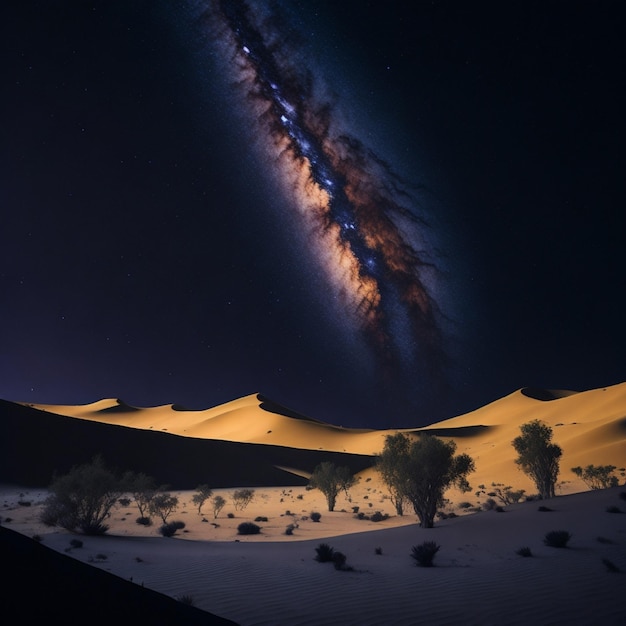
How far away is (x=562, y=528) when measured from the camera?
13.6m

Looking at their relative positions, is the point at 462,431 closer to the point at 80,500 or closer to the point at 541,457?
the point at 541,457

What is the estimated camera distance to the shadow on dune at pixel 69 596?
296 cm

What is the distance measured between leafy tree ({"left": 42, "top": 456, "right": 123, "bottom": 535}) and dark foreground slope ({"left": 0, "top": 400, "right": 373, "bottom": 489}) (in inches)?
1067

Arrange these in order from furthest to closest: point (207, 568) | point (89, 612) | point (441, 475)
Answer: point (441, 475)
point (207, 568)
point (89, 612)

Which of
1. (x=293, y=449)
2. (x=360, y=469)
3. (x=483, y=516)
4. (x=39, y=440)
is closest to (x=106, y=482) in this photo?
(x=483, y=516)

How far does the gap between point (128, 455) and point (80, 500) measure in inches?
1400

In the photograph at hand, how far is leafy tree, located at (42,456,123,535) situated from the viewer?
17094 millimetres

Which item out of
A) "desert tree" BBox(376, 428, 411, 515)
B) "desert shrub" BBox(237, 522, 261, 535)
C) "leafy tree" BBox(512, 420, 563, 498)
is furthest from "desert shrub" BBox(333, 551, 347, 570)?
"leafy tree" BBox(512, 420, 563, 498)

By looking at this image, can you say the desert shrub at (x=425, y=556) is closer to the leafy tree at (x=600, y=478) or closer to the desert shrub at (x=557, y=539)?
the desert shrub at (x=557, y=539)

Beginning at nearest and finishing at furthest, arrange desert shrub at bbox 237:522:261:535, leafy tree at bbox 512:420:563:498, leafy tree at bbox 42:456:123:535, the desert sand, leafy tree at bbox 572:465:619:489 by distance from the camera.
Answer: the desert sand
leafy tree at bbox 42:456:123:535
desert shrub at bbox 237:522:261:535
leafy tree at bbox 512:420:563:498
leafy tree at bbox 572:465:619:489

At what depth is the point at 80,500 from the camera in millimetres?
17391

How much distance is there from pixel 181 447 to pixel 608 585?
179ft

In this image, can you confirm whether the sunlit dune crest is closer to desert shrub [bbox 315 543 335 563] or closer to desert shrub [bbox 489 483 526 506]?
desert shrub [bbox 489 483 526 506]

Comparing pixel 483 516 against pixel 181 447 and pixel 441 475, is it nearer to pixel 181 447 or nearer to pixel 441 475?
pixel 441 475
